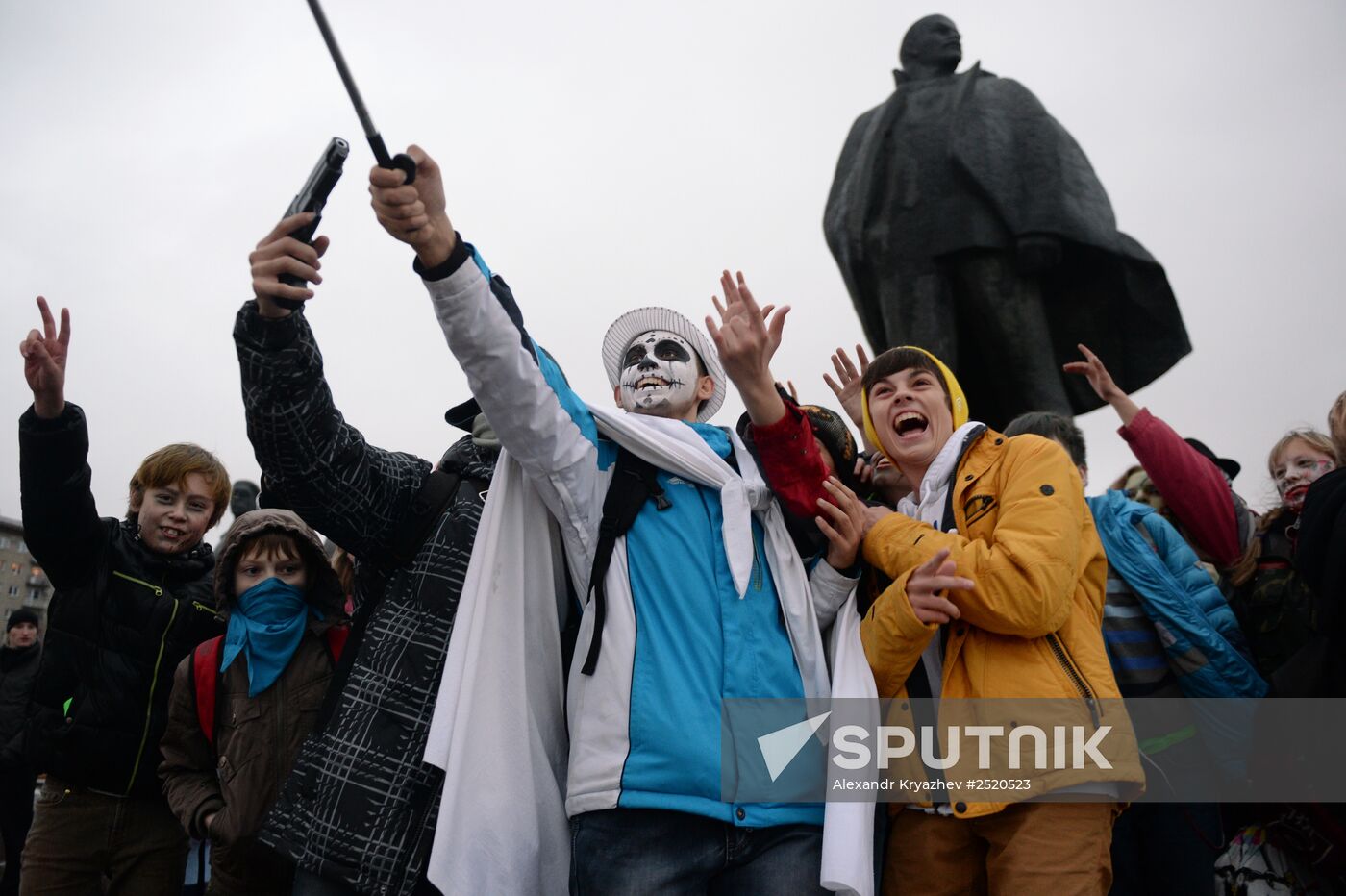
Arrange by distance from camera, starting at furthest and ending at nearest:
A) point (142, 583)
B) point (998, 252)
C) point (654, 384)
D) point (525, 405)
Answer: point (998, 252), point (142, 583), point (654, 384), point (525, 405)

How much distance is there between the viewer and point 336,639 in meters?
3.63

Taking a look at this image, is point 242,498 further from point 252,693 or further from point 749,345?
point 749,345

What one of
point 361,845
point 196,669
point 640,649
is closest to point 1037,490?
point 640,649

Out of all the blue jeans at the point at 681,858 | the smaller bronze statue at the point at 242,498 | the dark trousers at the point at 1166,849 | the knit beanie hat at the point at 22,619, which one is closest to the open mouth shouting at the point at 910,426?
the blue jeans at the point at 681,858

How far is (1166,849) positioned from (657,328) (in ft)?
7.44

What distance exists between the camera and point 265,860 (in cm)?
331

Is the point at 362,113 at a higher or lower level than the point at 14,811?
higher

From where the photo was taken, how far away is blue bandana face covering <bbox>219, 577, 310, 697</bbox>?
3486 millimetres

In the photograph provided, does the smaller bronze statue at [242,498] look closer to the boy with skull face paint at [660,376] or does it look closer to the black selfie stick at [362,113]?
the boy with skull face paint at [660,376]

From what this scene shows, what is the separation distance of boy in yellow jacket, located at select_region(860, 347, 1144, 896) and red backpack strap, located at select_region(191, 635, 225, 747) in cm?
214

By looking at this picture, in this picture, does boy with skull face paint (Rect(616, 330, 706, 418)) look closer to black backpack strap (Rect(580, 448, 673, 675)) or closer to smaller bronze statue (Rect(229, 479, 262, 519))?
black backpack strap (Rect(580, 448, 673, 675))

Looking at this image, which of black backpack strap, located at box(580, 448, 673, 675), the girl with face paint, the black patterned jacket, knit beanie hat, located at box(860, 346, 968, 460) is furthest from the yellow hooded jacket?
the black patterned jacket

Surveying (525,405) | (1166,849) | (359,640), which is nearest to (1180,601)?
(1166,849)

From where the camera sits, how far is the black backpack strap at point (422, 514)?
2.97 metres
